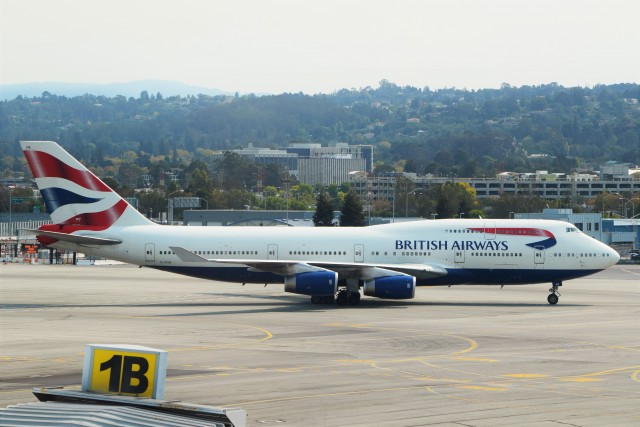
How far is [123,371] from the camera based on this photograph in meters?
18.0

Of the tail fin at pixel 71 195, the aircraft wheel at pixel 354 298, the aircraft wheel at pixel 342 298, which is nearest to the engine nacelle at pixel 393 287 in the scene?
the aircraft wheel at pixel 354 298

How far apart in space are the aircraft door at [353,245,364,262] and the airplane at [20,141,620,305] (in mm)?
53

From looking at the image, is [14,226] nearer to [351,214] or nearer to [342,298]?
[351,214]

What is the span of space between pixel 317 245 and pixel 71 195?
1341 cm

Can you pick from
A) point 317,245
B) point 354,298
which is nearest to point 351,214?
point 317,245

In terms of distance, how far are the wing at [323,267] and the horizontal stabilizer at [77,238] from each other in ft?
13.8

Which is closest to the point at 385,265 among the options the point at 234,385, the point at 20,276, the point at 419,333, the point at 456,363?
the point at 419,333

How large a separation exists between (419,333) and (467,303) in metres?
15.5

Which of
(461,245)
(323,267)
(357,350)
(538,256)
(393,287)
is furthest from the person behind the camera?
(538,256)

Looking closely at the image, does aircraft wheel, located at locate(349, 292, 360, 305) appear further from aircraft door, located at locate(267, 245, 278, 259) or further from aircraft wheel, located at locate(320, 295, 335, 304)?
aircraft door, located at locate(267, 245, 278, 259)

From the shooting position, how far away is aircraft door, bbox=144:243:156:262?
189ft

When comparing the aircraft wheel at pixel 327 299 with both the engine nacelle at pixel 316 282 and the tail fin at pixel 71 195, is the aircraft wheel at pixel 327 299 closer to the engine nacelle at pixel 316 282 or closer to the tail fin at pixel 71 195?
the engine nacelle at pixel 316 282

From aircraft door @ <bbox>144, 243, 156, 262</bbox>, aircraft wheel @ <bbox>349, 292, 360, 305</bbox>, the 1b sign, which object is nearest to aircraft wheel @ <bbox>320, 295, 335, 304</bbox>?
aircraft wheel @ <bbox>349, 292, 360, 305</bbox>

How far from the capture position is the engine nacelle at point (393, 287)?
179ft
